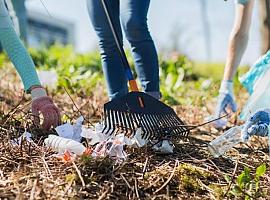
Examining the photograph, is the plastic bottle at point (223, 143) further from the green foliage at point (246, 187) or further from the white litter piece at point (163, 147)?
the green foliage at point (246, 187)

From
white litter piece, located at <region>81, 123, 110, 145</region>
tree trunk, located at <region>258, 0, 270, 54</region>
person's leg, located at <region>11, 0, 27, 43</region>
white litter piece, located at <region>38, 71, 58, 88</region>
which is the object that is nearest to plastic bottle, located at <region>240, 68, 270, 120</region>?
white litter piece, located at <region>81, 123, 110, 145</region>

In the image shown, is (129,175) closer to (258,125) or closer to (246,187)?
(246,187)

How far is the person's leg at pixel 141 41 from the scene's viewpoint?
2115 mm

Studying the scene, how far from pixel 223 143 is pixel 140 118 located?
1.05 ft

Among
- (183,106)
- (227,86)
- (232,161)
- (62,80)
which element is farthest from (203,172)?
(62,80)

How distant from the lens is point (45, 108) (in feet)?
6.24

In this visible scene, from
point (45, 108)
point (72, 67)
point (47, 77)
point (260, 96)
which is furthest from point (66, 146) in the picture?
point (72, 67)

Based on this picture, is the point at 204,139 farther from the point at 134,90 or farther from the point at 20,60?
the point at 20,60

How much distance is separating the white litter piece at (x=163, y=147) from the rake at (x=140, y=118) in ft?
0.10

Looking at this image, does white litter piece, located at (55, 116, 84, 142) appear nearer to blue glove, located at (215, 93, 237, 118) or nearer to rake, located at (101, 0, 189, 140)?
rake, located at (101, 0, 189, 140)

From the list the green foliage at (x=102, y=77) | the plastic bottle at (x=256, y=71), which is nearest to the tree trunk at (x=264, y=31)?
the green foliage at (x=102, y=77)

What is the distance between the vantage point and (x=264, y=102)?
2.38 m

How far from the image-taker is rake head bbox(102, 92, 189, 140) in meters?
1.85

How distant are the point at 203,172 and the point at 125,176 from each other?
29 cm
